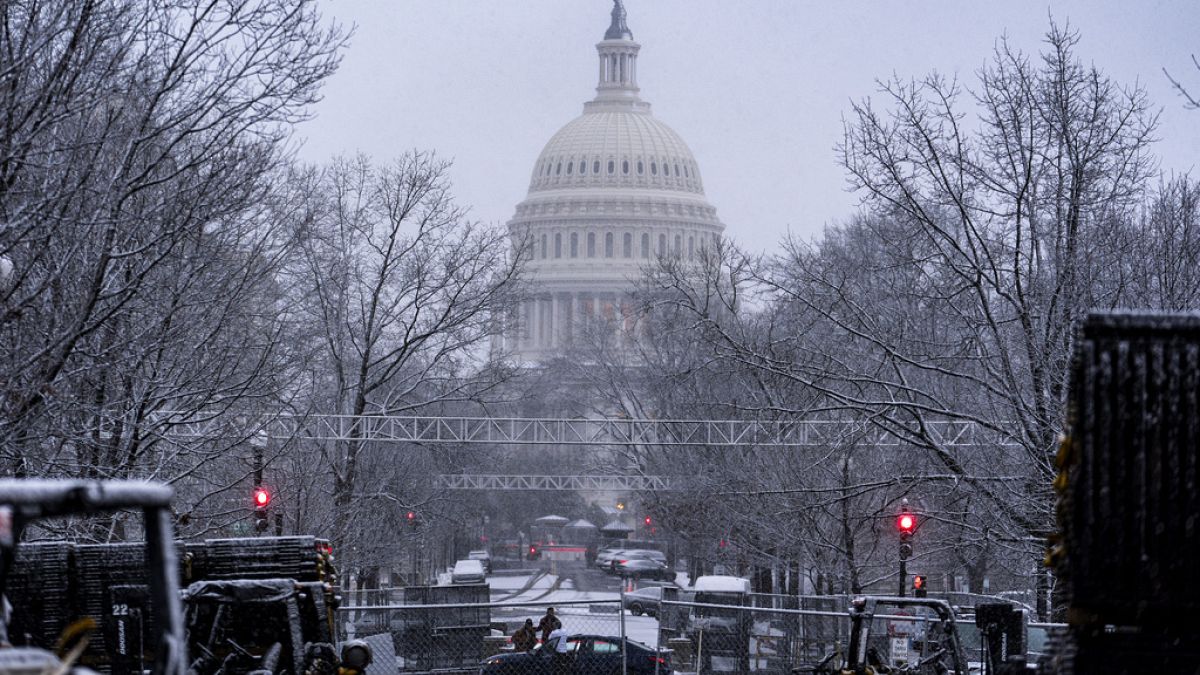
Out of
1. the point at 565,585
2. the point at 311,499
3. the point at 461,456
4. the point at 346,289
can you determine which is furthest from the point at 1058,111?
the point at 565,585

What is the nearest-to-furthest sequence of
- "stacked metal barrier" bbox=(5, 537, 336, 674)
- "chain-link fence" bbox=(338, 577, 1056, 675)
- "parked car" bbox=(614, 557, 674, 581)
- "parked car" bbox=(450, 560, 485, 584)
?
1. "stacked metal barrier" bbox=(5, 537, 336, 674)
2. "chain-link fence" bbox=(338, 577, 1056, 675)
3. "parked car" bbox=(450, 560, 485, 584)
4. "parked car" bbox=(614, 557, 674, 581)

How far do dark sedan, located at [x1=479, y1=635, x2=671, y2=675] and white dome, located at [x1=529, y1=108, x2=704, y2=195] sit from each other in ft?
537

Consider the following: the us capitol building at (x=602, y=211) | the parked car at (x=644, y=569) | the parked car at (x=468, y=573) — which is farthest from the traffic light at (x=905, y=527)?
the us capitol building at (x=602, y=211)

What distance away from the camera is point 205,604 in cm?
1098

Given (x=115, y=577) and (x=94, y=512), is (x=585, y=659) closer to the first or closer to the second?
(x=115, y=577)

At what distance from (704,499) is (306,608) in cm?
3080

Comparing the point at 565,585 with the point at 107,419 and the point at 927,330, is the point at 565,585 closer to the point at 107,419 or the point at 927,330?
the point at 927,330

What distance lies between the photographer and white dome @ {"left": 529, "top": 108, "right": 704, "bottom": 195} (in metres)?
187

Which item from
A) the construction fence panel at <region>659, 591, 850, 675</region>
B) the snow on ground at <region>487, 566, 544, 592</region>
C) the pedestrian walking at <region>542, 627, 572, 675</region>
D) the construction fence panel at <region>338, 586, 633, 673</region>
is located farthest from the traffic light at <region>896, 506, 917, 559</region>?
the snow on ground at <region>487, 566, 544, 592</region>

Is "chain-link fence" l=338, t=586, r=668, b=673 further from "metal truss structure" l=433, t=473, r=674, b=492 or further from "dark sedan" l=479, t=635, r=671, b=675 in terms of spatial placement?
"metal truss structure" l=433, t=473, r=674, b=492

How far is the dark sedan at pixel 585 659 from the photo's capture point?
20.2 metres

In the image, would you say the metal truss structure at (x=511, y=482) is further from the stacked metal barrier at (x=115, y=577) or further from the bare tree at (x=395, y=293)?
the stacked metal barrier at (x=115, y=577)

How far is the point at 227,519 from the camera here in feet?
106

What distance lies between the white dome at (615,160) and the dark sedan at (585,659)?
163716mm
